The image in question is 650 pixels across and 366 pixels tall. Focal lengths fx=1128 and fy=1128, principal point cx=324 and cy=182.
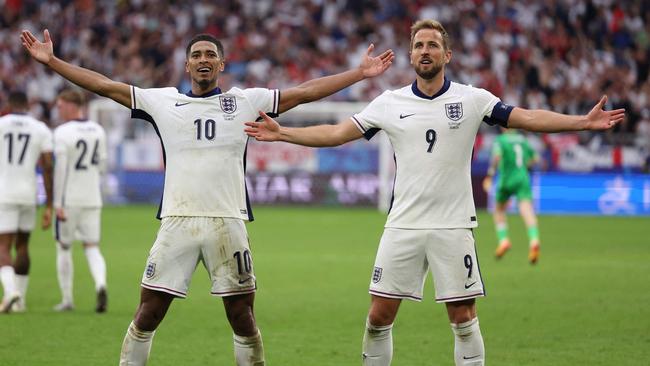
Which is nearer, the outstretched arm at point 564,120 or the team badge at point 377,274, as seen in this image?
the outstretched arm at point 564,120

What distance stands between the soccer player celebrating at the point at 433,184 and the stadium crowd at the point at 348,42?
22607 mm

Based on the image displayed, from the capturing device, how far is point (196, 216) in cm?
768

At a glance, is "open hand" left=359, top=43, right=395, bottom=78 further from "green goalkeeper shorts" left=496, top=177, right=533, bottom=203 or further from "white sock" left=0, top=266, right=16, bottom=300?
"green goalkeeper shorts" left=496, top=177, right=533, bottom=203

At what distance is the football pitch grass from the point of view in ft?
33.3

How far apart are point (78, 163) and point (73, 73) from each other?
547 cm

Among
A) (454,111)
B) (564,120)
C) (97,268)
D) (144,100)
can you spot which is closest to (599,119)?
(564,120)

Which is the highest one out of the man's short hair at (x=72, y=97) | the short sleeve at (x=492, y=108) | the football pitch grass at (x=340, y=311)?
the man's short hair at (x=72, y=97)

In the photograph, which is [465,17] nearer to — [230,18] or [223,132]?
[230,18]

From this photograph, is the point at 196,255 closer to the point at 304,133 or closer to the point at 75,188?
the point at 304,133

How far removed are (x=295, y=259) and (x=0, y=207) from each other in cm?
694

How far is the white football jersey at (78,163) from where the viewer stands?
12.9 metres

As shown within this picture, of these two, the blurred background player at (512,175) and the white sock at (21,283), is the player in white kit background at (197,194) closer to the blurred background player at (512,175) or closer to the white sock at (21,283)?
the white sock at (21,283)

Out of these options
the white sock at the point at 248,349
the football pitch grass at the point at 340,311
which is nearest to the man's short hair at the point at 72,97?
the football pitch grass at the point at 340,311

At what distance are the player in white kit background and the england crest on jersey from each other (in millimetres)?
1346
